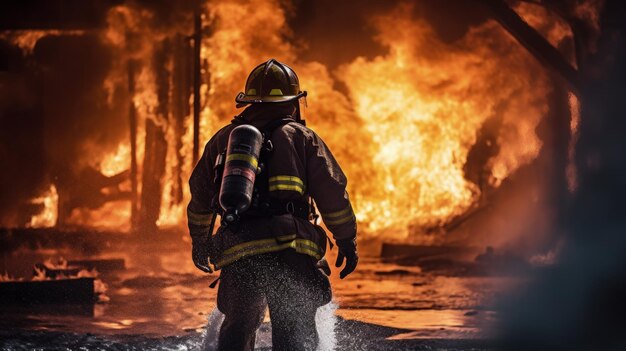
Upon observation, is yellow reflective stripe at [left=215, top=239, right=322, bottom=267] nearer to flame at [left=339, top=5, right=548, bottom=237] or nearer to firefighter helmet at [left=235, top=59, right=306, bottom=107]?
firefighter helmet at [left=235, top=59, right=306, bottom=107]

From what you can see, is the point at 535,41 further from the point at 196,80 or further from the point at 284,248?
the point at 284,248

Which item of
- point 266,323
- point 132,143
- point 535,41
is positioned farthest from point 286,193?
point 132,143

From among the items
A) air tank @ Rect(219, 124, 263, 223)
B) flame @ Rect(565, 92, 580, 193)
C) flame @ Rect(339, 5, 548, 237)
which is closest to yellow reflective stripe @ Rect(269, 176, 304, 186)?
air tank @ Rect(219, 124, 263, 223)

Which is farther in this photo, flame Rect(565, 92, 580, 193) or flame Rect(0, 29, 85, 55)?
flame Rect(0, 29, 85, 55)

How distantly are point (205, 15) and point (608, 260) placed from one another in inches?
276

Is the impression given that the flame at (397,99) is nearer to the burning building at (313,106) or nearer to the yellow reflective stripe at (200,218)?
the burning building at (313,106)

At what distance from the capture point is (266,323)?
695cm

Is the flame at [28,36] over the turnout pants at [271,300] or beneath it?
over

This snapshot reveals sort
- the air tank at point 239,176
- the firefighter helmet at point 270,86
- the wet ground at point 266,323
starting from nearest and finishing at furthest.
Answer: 1. the air tank at point 239,176
2. the firefighter helmet at point 270,86
3. the wet ground at point 266,323

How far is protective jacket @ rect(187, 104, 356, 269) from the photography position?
14.8ft

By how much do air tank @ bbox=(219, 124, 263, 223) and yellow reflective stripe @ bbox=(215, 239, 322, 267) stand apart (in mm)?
194

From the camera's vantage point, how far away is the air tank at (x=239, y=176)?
14.2ft

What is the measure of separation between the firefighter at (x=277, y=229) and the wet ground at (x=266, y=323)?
63cm

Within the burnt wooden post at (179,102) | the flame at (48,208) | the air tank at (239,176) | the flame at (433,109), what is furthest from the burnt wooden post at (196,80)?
the air tank at (239,176)
